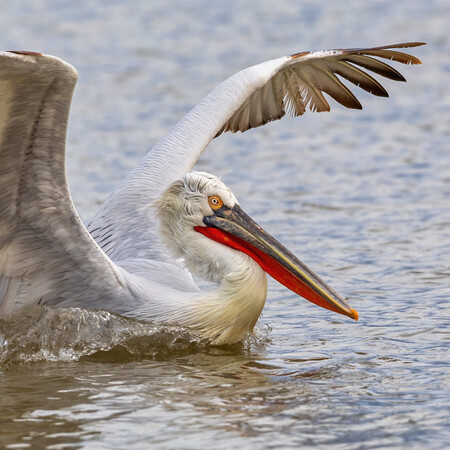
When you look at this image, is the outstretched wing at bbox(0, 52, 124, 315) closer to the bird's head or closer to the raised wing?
the bird's head

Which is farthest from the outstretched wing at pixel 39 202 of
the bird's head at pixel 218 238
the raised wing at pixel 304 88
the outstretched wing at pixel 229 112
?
the raised wing at pixel 304 88

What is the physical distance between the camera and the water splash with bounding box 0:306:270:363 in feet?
20.4

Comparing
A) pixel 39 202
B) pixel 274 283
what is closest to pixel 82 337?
pixel 39 202

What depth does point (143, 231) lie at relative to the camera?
721 centimetres

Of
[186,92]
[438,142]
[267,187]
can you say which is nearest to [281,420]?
[267,187]

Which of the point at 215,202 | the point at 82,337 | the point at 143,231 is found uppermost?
the point at 215,202

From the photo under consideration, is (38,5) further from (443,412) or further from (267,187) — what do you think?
(443,412)

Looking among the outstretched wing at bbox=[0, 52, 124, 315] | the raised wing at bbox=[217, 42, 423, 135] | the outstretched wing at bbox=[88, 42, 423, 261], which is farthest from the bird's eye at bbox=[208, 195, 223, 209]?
the raised wing at bbox=[217, 42, 423, 135]

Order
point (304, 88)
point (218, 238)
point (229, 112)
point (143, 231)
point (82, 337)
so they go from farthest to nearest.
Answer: point (304, 88) < point (229, 112) < point (143, 231) < point (218, 238) < point (82, 337)

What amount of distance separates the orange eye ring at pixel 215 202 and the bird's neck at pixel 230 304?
397 mm

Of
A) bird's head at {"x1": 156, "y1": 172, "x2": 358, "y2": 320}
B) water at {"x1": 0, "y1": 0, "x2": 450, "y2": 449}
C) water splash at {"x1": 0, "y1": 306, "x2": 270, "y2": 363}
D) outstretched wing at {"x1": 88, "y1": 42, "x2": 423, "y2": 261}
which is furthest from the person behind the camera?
outstretched wing at {"x1": 88, "y1": 42, "x2": 423, "y2": 261}

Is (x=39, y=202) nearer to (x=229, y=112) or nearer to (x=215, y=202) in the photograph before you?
(x=215, y=202)

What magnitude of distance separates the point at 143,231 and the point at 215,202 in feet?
2.78

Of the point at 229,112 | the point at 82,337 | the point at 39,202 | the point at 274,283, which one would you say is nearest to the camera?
the point at 39,202
